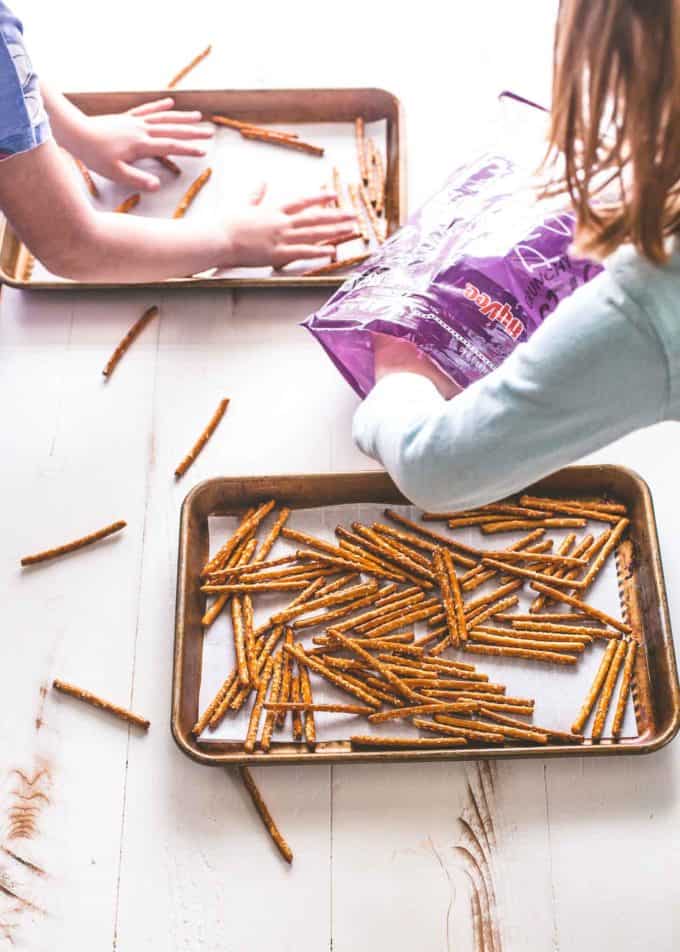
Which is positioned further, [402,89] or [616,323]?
[402,89]

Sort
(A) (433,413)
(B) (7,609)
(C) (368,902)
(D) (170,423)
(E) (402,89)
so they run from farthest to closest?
(E) (402,89) → (D) (170,423) → (B) (7,609) → (C) (368,902) → (A) (433,413)

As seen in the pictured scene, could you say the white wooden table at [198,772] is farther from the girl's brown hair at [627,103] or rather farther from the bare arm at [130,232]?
the girl's brown hair at [627,103]

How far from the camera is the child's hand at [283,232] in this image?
1.22 m

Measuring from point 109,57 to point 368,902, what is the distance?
1.21 meters

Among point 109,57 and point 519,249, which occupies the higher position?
point 109,57

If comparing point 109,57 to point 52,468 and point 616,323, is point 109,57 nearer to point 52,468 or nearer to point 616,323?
point 52,468

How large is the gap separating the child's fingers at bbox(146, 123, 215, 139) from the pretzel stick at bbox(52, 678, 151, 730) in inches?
28.6

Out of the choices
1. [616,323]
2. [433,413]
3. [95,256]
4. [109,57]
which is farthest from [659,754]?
[109,57]

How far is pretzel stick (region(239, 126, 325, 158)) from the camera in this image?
1366 mm

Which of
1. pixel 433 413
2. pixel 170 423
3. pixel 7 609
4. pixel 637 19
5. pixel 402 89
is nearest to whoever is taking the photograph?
pixel 637 19

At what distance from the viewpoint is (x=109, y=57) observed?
4.86 ft

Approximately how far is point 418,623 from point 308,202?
559 millimetres

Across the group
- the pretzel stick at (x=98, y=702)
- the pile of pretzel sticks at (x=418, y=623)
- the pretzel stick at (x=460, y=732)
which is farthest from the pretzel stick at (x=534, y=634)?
the pretzel stick at (x=98, y=702)

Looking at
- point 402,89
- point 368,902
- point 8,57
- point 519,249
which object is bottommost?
point 368,902
